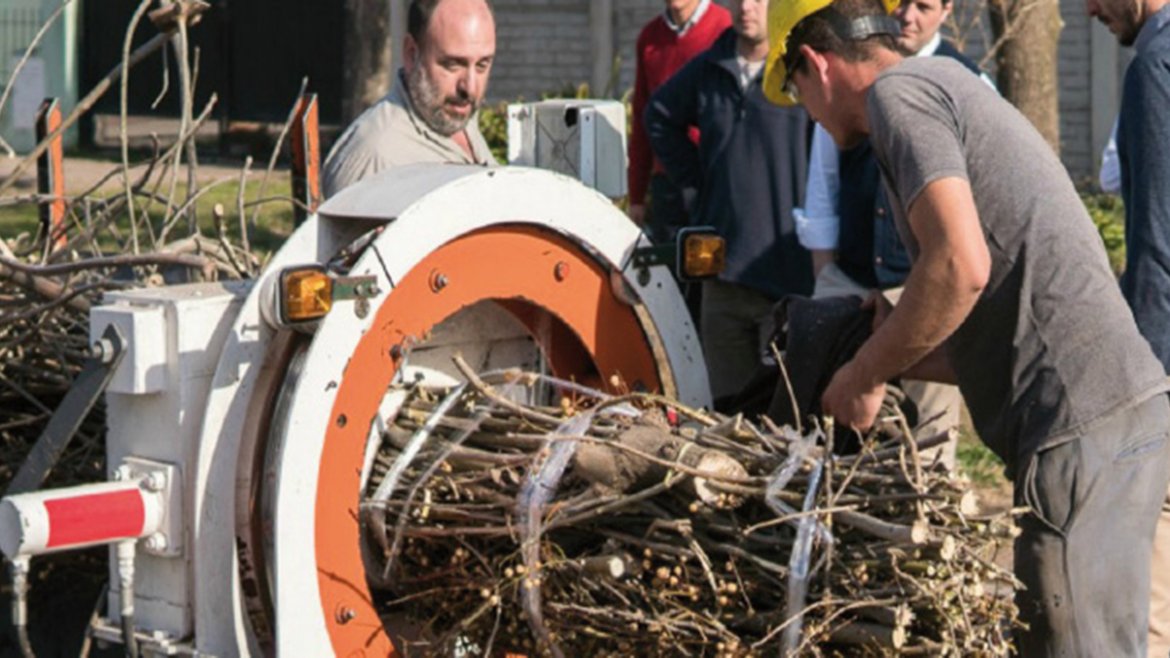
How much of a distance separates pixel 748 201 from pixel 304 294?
3238 millimetres

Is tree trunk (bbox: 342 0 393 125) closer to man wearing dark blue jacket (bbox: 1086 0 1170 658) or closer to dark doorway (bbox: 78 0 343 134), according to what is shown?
dark doorway (bbox: 78 0 343 134)

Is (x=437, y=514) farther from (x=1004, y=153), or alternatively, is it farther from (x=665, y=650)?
(x=1004, y=153)

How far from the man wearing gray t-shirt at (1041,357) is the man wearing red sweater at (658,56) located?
376 centimetres

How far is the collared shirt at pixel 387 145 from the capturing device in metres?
5.16

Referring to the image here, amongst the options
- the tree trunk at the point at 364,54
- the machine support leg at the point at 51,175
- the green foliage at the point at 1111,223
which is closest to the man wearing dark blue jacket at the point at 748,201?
the machine support leg at the point at 51,175

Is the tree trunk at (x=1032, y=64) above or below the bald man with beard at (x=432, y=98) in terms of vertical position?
below

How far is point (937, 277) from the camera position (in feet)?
12.5

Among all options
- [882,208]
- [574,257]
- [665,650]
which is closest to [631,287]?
[574,257]

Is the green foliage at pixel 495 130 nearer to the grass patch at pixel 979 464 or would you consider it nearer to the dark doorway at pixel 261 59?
the dark doorway at pixel 261 59

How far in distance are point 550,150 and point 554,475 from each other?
1640 mm

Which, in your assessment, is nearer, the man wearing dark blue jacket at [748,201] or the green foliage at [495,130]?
the man wearing dark blue jacket at [748,201]

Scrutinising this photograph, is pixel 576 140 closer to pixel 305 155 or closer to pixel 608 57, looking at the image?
pixel 305 155

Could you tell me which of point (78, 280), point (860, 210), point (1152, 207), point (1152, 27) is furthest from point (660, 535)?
point (860, 210)

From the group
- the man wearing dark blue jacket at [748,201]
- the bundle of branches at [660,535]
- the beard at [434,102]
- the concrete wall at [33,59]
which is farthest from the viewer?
the concrete wall at [33,59]
